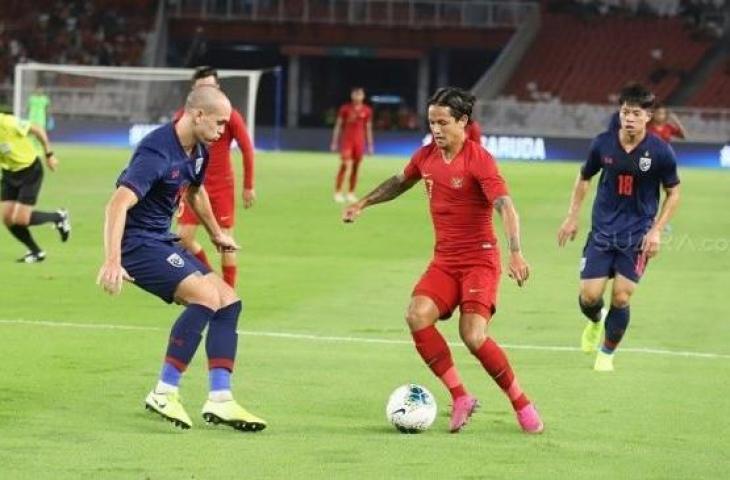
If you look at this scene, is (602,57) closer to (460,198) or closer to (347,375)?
(347,375)

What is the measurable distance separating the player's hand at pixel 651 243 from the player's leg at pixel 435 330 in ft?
8.44

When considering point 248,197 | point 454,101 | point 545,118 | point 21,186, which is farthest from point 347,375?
point 545,118

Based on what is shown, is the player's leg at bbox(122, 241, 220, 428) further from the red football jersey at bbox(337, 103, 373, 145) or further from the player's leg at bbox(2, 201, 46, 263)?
the red football jersey at bbox(337, 103, 373, 145)

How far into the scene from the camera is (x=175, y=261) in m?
9.73

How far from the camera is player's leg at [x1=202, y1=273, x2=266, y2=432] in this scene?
952 centimetres

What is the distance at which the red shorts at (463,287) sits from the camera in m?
9.97

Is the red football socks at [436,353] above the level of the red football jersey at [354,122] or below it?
above

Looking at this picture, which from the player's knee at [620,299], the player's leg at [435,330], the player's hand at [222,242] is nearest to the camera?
the player's leg at [435,330]

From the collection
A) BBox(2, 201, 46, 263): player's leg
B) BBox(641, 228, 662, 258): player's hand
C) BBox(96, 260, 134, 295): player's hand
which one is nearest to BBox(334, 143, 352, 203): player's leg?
BBox(2, 201, 46, 263): player's leg

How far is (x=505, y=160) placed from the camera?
51.7 meters

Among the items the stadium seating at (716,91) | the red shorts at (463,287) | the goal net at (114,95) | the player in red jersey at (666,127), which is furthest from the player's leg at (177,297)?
the stadium seating at (716,91)

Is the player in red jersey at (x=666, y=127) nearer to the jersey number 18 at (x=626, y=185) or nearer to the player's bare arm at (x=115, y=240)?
the jersey number 18 at (x=626, y=185)

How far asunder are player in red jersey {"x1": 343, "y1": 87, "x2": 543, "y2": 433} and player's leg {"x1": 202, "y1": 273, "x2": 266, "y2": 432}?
101cm

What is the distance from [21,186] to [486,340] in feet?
39.5
